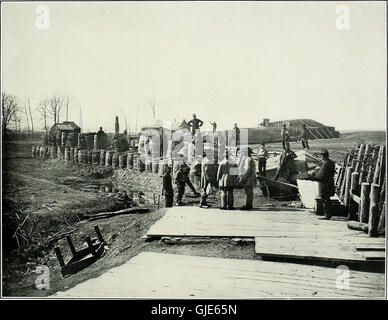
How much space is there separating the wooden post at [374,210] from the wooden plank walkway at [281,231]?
0.72 ft

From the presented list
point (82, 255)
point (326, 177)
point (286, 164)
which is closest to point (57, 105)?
point (82, 255)

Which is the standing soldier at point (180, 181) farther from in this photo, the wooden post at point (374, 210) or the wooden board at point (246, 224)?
the wooden post at point (374, 210)

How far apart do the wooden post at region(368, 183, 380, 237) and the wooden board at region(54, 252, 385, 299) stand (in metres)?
1.16

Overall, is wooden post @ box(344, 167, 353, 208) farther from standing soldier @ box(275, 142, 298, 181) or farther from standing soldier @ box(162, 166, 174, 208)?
standing soldier @ box(162, 166, 174, 208)

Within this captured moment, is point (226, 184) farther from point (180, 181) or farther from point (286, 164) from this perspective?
point (286, 164)

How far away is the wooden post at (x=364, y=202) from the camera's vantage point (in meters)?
7.40

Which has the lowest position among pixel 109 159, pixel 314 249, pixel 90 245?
pixel 90 245

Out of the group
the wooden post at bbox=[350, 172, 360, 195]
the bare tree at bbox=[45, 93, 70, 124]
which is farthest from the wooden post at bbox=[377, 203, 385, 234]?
the bare tree at bbox=[45, 93, 70, 124]

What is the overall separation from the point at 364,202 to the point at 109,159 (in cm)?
1301

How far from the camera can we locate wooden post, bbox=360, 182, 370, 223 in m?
7.40

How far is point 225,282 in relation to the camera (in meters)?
6.14

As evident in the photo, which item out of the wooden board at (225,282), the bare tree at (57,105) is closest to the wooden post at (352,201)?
the wooden board at (225,282)

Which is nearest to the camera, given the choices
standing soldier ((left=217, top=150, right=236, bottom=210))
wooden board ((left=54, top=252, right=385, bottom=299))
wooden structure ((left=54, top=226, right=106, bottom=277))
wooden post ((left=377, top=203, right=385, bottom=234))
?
wooden board ((left=54, top=252, right=385, bottom=299))

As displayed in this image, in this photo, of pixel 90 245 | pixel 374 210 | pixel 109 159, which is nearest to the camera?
pixel 374 210
